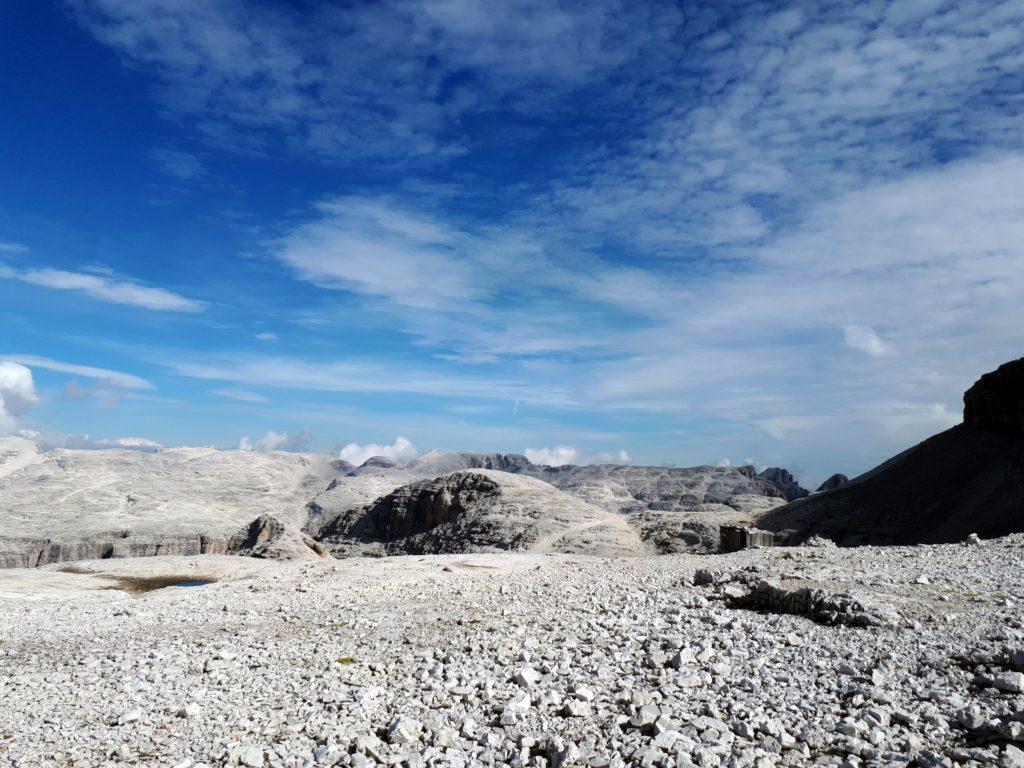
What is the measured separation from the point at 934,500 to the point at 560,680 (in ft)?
200

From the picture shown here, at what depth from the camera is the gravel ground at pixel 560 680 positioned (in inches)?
253

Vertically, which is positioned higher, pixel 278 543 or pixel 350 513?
pixel 350 513

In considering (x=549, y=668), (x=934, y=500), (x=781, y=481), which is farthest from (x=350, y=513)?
(x=781, y=481)

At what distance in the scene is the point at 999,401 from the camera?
214 feet

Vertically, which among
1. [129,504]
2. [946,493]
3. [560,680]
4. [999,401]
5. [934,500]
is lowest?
[560,680]

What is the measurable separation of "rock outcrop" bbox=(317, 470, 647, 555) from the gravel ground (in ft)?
147

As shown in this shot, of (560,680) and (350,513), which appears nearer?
(560,680)

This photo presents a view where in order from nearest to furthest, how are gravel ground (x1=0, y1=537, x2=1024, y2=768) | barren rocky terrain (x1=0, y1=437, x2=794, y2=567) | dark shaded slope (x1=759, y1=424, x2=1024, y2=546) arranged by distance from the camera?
gravel ground (x1=0, y1=537, x2=1024, y2=768) < dark shaded slope (x1=759, y1=424, x2=1024, y2=546) < barren rocky terrain (x1=0, y1=437, x2=794, y2=567)

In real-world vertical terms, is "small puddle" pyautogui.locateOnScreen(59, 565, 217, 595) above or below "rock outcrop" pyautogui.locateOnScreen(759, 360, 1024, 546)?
below

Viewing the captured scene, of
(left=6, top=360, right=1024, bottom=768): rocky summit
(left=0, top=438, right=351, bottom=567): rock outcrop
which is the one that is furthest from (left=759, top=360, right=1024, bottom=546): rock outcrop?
(left=0, top=438, right=351, bottom=567): rock outcrop

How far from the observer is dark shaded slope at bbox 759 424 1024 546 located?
5050 cm

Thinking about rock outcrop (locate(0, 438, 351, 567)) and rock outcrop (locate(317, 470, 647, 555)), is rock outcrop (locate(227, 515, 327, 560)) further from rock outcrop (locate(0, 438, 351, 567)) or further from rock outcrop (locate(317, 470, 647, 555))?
rock outcrop (locate(317, 470, 647, 555))

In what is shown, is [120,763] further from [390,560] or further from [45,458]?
[45,458]

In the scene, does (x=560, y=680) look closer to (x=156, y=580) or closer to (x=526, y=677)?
(x=526, y=677)
